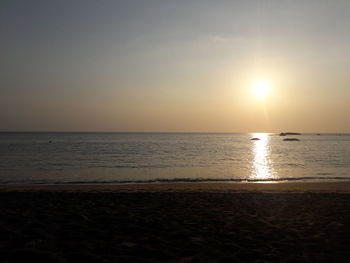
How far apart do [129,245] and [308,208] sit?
682cm

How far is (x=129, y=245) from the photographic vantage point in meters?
6.03

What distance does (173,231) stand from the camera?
7137mm

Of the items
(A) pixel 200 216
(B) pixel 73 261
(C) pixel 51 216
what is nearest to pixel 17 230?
(C) pixel 51 216

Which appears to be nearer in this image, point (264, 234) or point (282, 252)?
point (282, 252)

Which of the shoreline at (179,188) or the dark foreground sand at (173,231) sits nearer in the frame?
the dark foreground sand at (173,231)

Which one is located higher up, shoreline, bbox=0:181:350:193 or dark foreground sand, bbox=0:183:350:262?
shoreline, bbox=0:181:350:193

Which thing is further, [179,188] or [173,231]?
[179,188]

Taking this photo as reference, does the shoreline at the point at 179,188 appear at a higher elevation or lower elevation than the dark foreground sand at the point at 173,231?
higher

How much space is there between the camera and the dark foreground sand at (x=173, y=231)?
5.52 m

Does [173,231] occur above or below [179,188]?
below

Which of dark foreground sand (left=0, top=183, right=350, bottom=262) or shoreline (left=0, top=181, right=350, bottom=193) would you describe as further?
shoreline (left=0, top=181, right=350, bottom=193)

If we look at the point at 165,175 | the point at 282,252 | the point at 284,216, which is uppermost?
the point at 165,175

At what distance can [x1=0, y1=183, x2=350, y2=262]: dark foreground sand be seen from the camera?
5520 mm

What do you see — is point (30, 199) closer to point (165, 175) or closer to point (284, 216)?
point (284, 216)
